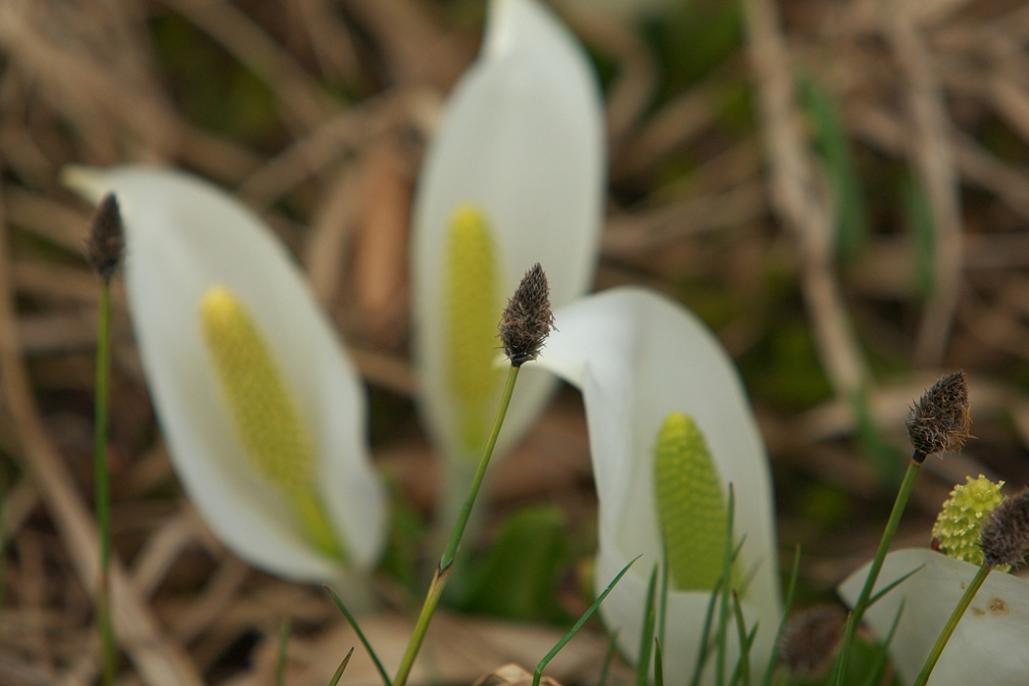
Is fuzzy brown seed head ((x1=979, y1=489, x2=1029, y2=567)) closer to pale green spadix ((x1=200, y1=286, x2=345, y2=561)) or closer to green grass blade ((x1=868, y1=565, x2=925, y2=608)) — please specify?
green grass blade ((x1=868, y1=565, x2=925, y2=608))

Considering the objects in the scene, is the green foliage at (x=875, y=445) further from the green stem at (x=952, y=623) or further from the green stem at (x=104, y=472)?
the green stem at (x=104, y=472)

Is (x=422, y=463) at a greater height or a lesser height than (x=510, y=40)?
lesser

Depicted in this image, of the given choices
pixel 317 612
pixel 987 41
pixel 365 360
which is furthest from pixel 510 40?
pixel 987 41

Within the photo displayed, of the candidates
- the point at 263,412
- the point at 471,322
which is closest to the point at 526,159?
the point at 471,322

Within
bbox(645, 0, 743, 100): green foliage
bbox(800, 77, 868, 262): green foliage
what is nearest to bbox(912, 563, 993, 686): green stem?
bbox(800, 77, 868, 262): green foliage

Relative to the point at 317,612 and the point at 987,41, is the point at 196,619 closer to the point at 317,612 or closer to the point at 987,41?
the point at 317,612

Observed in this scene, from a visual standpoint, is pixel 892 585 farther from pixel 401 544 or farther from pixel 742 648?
pixel 401 544
